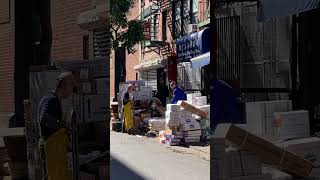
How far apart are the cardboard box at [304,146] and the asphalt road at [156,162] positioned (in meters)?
4.12

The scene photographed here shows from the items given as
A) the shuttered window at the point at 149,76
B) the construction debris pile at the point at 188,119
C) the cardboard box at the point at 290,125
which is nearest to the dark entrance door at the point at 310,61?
the cardboard box at the point at 290,125

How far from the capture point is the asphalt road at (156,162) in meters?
7.91

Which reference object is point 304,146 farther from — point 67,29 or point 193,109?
point 193,109

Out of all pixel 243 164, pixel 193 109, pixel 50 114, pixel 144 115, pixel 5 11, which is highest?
pixel 5 11

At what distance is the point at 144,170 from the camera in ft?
27.7

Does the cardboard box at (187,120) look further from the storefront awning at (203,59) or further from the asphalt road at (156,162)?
the storefront awning at (203,59)

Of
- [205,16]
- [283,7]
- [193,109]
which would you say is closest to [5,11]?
[283,7]

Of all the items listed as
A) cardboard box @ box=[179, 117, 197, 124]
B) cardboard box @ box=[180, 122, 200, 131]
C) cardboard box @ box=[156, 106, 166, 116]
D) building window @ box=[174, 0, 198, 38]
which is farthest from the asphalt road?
building window @ box=[174, 0, 198, 38]

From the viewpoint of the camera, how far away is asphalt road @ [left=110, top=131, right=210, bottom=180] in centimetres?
791

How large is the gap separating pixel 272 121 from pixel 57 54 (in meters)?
1.51

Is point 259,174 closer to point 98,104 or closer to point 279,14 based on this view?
point 279,14

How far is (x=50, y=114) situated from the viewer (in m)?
2.73

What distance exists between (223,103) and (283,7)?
0.72 metres

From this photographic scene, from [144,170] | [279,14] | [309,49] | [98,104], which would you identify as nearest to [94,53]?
[98,104]
